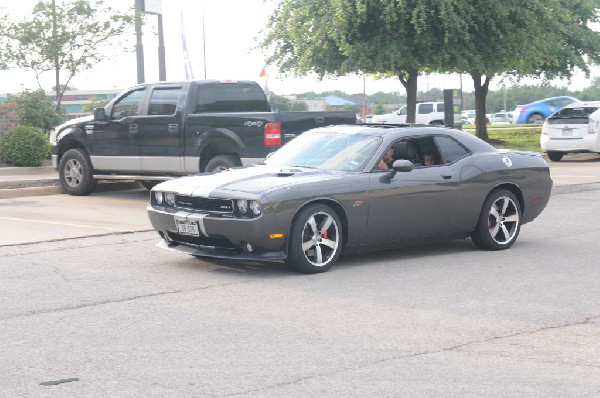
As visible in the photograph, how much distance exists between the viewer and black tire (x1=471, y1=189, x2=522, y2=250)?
11375 millimetres

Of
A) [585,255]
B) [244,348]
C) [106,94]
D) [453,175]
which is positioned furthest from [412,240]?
[106,94]

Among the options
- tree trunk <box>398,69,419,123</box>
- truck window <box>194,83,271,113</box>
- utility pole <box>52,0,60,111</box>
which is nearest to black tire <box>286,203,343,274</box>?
truck window <box>194,83,271,113</box>

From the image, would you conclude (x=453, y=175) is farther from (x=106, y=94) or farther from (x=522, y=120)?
(x=106, y=94)

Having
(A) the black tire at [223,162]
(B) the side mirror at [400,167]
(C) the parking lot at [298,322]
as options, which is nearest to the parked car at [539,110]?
(A) the black tire at [223,162]

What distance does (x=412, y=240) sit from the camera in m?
10.8

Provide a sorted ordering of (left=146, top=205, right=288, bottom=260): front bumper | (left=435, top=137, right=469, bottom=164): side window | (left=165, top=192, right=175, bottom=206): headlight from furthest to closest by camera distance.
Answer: (left=435, top=137, right=469, bottom=164): side window
(left=165, top=192, right=175, bottom=206): headlight
(left=146, top=205, right=288, bottom=260): front bumper

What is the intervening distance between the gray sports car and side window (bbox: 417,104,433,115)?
3886 centimetres

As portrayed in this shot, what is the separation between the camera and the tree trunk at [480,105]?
125 feet

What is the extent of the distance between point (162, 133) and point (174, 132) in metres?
0.29

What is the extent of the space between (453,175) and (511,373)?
513 centimetres

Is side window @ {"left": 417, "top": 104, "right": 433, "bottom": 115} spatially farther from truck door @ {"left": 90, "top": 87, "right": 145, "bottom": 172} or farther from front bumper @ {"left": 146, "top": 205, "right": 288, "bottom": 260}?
front bumper @ {"left": 146, "top": 205, "right": 288, "bottom": 260}

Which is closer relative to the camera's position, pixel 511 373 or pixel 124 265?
pixel 511 373

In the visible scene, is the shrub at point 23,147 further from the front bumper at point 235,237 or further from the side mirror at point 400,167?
the side mirror at point 400,167

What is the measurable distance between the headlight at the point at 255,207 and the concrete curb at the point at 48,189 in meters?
9.39
